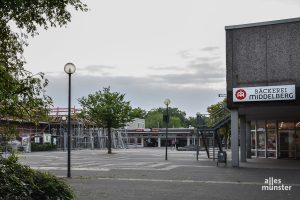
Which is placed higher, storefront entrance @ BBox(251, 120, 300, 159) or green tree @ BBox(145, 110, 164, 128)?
green tree @ BBox(145, 110, 164, 128)

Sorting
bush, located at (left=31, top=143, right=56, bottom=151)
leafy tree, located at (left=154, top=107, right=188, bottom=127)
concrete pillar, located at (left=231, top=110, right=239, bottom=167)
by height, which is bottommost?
bush, located at (left=31, top=143, right=56, bottom=151)

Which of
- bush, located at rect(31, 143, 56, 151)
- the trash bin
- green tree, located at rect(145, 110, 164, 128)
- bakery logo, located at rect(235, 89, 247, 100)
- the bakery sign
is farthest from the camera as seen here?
green tree, located at rect(145, 110, 164, 128)

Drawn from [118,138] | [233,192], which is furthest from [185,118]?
[233,192]

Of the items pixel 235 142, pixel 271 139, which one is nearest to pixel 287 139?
pixel 271 139

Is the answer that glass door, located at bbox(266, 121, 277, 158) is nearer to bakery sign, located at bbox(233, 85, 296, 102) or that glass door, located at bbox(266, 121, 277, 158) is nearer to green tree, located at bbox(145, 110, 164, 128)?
bakery sign, located at bbox(233, 85, 296, 102)

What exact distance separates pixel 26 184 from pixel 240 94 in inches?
710

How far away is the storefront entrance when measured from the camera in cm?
3375

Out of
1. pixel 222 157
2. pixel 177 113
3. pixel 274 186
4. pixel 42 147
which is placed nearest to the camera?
pixel 274 186

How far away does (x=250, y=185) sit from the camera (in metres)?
14.7

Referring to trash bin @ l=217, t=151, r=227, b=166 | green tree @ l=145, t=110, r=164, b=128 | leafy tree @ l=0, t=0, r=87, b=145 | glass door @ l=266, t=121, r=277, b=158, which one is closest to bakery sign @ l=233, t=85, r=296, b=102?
trash bin @ l=217, t=151, r=227, b=166

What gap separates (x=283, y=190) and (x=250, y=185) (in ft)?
5.26

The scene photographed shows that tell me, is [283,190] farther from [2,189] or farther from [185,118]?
[185,118]

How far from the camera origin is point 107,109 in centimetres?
4391

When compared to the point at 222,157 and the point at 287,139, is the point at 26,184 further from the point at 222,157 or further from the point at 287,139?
the point at 287,139
